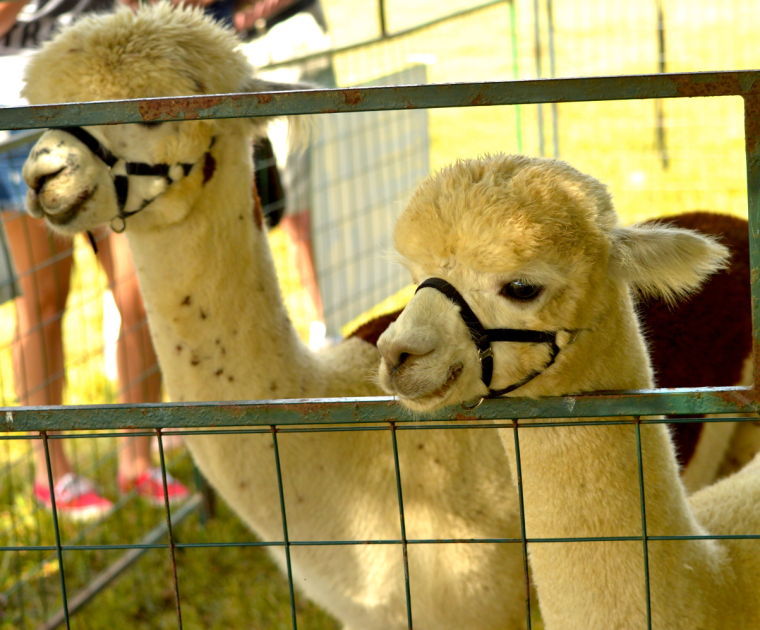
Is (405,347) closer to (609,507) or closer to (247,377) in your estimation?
(609,507)

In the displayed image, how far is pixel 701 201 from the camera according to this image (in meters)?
6.98

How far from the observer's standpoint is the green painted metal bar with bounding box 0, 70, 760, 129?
1569 millimetres

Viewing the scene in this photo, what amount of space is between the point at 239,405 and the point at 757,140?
2.90 feet

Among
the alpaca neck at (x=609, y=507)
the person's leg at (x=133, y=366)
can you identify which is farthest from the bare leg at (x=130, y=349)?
the alpaca neck at (x=609, y=507)

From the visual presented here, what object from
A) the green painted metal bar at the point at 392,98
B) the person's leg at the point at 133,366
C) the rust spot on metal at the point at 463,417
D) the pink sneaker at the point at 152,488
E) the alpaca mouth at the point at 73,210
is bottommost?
the pink sneaker at the point at 152,488

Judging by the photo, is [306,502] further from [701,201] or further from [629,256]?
[701,201]

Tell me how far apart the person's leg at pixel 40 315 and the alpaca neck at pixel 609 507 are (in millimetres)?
2501

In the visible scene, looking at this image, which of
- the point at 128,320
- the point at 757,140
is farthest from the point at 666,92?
the point at 128,320

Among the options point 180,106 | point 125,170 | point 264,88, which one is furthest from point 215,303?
point 180,106

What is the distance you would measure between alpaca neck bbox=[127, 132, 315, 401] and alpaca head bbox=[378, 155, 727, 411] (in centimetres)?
83

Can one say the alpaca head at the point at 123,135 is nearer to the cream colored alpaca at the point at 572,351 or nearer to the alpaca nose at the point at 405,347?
the cream colored alpaca at the point at 572,351

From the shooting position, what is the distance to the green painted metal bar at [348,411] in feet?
5.47

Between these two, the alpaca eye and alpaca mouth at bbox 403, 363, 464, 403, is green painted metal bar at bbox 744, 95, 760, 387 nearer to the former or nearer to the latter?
the alpaca eye

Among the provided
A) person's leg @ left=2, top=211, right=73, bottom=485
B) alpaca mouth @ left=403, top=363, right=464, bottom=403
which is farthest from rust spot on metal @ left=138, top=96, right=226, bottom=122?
person's leg @ left=2, top=211, right=73, bottom=485
